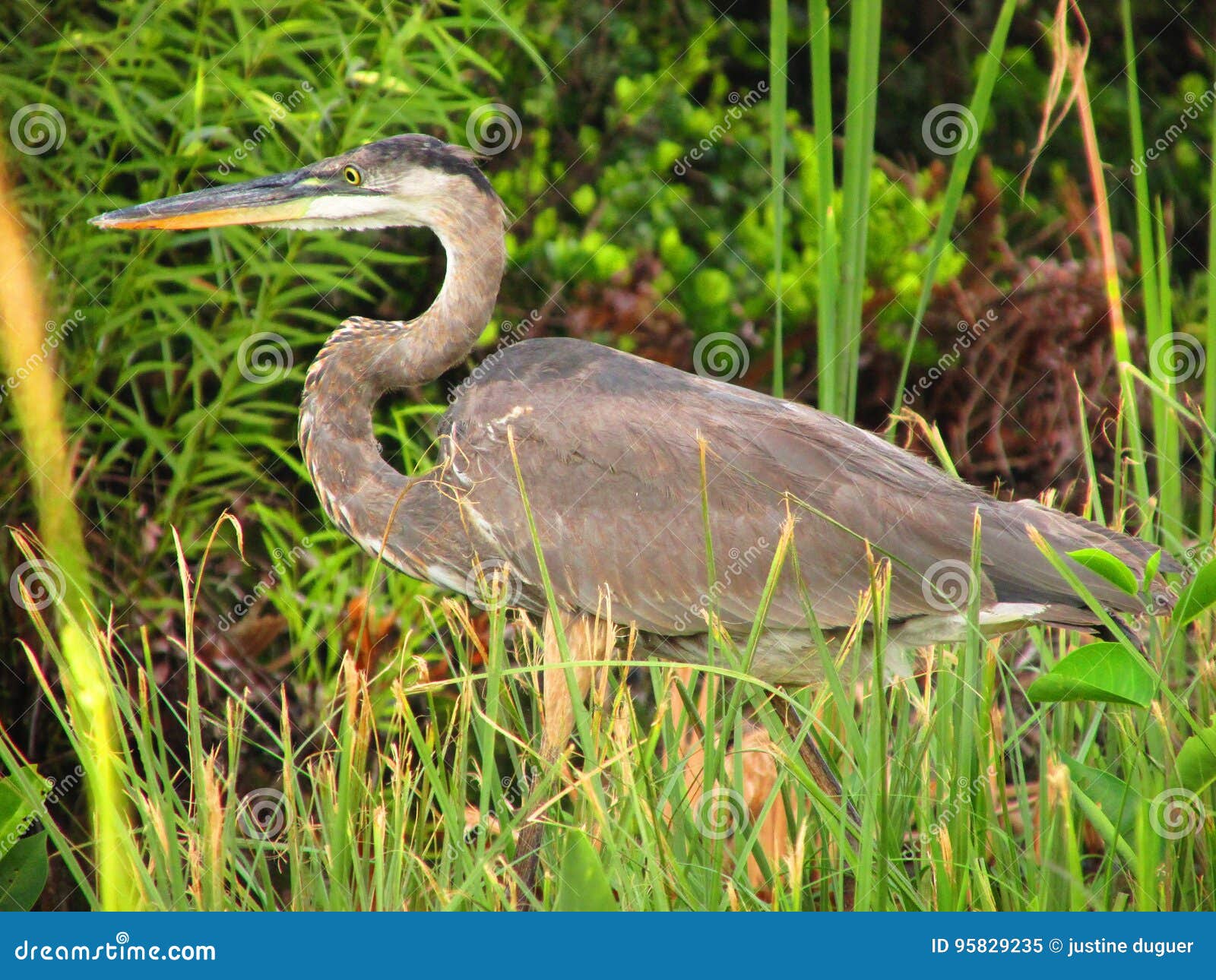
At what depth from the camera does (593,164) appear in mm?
4824

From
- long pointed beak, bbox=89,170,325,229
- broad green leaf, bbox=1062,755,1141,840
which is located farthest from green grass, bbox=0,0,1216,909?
long pointed beak, bbox=89,170,325,229

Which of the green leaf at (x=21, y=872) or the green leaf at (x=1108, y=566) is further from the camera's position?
the green leaf at (x=21, y=872)

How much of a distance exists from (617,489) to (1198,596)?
144 cm

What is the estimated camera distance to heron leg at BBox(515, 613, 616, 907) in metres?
2.21

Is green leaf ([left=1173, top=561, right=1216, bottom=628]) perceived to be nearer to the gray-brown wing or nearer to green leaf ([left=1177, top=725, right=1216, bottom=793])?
green leaf ([left=1177, top=725, right=1216, bottom=793])

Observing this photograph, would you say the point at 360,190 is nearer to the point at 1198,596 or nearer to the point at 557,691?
the point at 557,691

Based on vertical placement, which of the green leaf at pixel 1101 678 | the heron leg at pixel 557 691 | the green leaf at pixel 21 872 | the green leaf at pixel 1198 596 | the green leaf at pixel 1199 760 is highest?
the green leaf at pixel 1198 596

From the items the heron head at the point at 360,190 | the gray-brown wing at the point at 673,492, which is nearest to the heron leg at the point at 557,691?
the gray-brown wing at the point at 673,492

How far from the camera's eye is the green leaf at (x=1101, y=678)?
69.1 inches

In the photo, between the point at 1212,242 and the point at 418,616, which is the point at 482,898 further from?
the point at 1212,242

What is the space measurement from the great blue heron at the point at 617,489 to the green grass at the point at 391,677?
0.47ft

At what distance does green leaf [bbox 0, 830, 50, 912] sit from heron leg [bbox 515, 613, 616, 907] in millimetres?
789

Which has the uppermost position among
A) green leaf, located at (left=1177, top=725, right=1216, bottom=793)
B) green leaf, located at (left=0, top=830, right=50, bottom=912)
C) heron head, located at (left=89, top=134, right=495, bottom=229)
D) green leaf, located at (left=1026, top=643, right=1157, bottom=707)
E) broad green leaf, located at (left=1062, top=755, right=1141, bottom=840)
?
heron head, located at (left=89, top=134, right=495, bottom=229)

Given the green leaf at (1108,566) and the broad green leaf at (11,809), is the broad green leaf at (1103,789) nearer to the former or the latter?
the green leaf at (1108,566)
